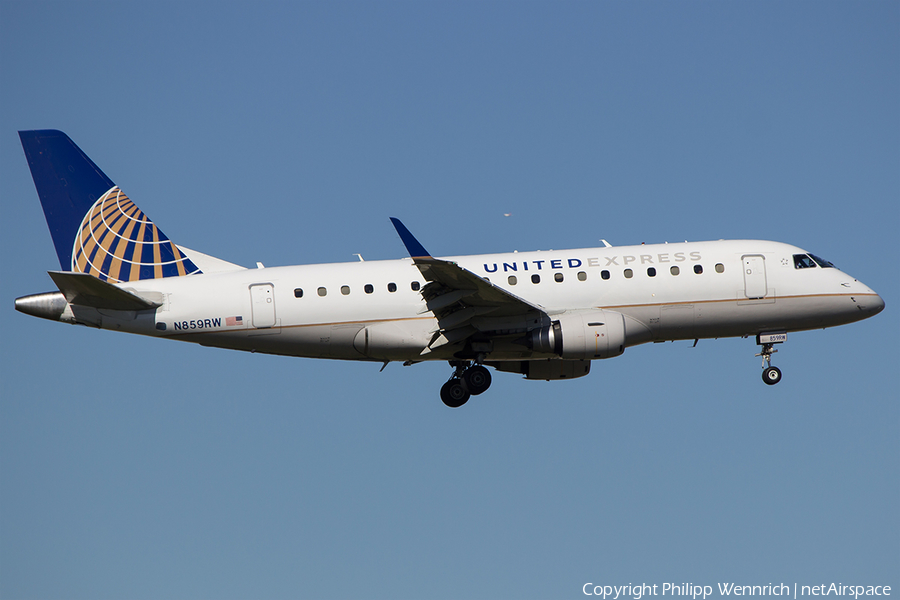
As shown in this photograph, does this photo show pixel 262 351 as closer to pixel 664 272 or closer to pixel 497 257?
pixel 497 257

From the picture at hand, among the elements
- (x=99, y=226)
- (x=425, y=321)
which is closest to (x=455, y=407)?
(x=425, y=321)

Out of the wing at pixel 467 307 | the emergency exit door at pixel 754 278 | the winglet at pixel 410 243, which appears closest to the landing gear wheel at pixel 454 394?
the wing at pixel 467 307

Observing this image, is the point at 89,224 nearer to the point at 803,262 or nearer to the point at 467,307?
the point at 467,307

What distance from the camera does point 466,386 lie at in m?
31.6

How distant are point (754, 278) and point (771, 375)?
12.1 feet

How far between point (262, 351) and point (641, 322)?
12141 mm

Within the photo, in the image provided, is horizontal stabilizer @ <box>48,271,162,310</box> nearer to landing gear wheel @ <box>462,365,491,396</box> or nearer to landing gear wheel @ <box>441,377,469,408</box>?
landing gear wheel @ <box>441,377,469,408</box>

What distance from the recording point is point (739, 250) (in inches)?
1259

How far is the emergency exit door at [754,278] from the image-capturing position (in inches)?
1240

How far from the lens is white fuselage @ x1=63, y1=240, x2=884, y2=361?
2997 centimetres

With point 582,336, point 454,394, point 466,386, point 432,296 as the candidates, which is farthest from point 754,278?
point 432,296

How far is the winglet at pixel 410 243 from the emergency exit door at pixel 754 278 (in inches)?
438

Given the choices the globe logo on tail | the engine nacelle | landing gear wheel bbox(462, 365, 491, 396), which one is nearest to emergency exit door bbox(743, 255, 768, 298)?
the engine nacelle

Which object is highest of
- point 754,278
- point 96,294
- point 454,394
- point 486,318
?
point 754,278
